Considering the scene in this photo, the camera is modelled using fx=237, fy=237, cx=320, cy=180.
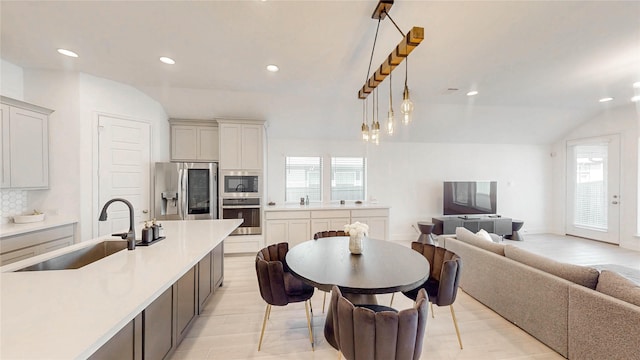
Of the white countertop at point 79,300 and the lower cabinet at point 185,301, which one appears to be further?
the lower cabinet at point 185,301

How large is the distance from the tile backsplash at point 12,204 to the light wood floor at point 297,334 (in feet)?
8.33

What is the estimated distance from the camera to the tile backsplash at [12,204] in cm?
268

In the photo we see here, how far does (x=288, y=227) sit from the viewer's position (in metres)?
4.24

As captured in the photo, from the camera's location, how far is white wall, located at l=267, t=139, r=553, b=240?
5.07m

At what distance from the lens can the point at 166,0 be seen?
5.82 ft

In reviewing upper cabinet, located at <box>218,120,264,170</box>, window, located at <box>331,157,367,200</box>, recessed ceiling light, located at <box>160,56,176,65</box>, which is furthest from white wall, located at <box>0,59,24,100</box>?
window, located at <box>331,157,367,200</box>

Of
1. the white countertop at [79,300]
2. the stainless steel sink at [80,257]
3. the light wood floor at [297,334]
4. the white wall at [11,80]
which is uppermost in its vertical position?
the white wall at [11,80]

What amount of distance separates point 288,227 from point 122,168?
2630 mm

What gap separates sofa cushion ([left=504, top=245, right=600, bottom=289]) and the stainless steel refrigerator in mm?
4019

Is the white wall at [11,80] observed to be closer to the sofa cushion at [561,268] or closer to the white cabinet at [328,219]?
the white cabinet at [328,219]

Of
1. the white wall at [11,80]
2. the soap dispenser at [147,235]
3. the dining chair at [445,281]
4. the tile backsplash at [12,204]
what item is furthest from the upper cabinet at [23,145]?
the dining chair at [445,281]

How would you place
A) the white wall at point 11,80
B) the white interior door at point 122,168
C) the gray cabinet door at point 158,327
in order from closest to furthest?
the gray cabinet door at point 158,327
the white wall at point 11,80
the white interior door at point 122,168

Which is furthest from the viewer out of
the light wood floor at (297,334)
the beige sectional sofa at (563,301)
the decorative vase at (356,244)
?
the decorative vase at (356,244)

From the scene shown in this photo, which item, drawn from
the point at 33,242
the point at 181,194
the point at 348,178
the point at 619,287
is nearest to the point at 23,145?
the point at 33,242
